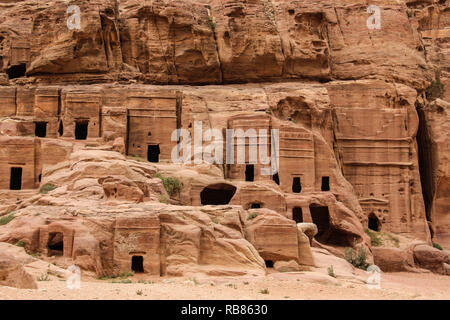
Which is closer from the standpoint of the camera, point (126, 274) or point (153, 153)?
point (126, 274)

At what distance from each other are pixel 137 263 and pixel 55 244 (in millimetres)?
3129

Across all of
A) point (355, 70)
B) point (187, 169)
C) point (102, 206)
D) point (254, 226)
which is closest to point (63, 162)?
point (187, 169)

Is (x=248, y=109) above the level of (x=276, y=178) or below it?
above

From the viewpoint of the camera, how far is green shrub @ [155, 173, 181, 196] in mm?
32000

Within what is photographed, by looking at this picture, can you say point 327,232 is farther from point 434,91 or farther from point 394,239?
point 434,91

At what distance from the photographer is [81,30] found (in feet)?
139

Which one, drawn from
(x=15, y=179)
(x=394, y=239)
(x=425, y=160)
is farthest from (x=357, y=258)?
(x=15, y=179)

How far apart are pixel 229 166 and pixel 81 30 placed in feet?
47.0

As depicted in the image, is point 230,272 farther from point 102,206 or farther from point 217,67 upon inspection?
point 217,67

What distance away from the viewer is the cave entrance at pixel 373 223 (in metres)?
40.5

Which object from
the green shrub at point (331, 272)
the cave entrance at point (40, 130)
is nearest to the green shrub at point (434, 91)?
the green shrub at point (331, 272)

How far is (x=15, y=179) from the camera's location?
3541 centimetres

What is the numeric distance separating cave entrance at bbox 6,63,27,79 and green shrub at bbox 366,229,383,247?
1036 inches

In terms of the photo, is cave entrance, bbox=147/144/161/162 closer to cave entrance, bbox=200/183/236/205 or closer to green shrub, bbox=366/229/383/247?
cave entrance, bbox=200/183/236/205
